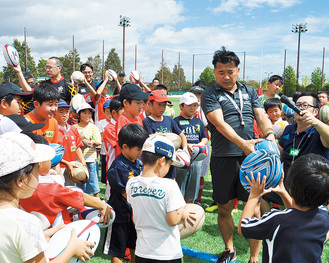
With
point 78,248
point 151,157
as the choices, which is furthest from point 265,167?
point 78,248

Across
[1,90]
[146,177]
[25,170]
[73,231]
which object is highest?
[1,90]

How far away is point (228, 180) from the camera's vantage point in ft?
12.7

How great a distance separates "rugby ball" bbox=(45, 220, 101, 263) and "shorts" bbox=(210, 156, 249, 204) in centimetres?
195

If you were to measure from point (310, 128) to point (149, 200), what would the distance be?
242cm

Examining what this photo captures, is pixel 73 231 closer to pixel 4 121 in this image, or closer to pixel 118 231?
pixel 118 231

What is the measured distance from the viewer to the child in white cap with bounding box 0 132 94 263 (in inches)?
A: 64.4

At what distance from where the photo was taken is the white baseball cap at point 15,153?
169 cm

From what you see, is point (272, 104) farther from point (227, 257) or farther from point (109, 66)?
point (109, 66)

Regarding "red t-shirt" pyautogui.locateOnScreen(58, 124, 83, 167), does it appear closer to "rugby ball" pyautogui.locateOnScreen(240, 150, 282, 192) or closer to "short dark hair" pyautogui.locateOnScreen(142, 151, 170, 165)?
"short dark hair" pyautogui.locateOnScreen(142, 151, 170, 165)

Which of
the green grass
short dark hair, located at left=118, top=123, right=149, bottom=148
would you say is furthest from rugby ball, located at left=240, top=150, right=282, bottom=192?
the green grass

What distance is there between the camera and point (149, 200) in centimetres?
Answer: 255

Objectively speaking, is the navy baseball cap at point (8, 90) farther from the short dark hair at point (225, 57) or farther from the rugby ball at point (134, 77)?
the rugby ball at point (134, 77)

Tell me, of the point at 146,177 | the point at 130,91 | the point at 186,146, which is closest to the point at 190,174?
the point at 186,146

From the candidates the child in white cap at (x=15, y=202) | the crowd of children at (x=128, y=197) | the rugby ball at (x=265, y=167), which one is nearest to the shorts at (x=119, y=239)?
the crowd of children at (x=128, y=197)
